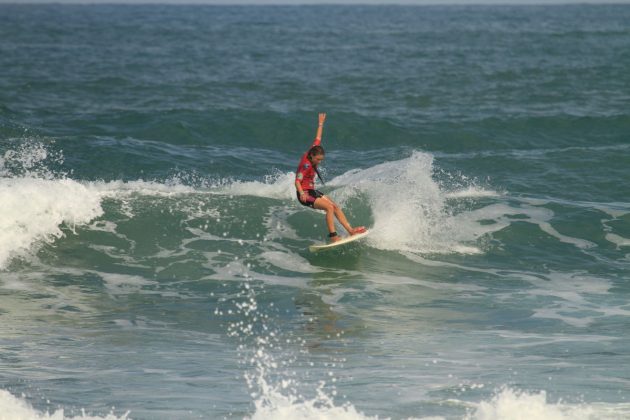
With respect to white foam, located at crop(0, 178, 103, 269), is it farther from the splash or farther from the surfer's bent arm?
the splash

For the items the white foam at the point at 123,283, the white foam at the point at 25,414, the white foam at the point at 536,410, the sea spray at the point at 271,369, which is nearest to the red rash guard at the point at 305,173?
the sea spray at the point at 271,369

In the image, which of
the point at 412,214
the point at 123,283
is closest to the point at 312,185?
the point at 412,214

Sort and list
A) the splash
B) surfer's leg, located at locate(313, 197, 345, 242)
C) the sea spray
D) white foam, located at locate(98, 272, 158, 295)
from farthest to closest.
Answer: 1. the splash
2. surfer's leg, located at locate(313, 197, 345, 242)
3. white foam, located at locate(98, 272, 158, 295)
4. the sea spray

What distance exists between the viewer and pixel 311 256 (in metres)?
13.4

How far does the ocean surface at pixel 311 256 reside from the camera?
25.8ft

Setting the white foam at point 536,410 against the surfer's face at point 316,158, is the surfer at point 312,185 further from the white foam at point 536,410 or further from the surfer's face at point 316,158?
the white foam at point 536,410

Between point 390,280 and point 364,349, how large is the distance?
11.0 feet

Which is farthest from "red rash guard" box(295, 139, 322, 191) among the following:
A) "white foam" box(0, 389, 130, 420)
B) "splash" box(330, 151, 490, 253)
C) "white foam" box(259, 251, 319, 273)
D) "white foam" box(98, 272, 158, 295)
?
"white foam" box(0, 389, 130, 420)

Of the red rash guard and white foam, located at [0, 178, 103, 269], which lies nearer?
the red rash guard

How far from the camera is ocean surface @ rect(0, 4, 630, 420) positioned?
7855 millimetres

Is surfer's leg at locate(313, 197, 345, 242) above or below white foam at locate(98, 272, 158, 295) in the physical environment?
above

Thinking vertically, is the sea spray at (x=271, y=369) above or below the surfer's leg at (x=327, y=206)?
below

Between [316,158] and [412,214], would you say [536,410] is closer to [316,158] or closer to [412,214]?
[316,158]

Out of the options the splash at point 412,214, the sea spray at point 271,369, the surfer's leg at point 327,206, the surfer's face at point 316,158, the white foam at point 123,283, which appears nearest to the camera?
the sea spray at point 271,369
